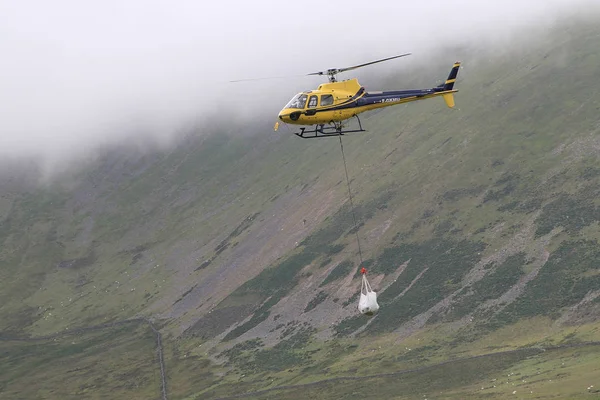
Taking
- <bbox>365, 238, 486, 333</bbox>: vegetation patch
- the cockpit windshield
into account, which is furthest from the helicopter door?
<bbox>365, 238, 486, 333</bbox>: vegetation patch

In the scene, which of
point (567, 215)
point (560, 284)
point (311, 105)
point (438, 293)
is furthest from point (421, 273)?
point (311, 105)

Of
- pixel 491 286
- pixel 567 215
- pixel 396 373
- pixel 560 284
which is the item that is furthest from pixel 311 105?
pixel 567 215

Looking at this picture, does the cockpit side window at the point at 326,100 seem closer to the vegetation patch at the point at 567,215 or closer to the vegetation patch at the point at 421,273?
the vegetation patch at the point at 421,273

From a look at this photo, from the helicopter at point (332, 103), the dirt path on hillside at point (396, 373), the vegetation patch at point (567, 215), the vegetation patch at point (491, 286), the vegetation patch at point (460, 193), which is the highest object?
the helicopter at point (332, 103)

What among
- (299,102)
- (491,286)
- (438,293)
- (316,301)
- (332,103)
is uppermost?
(299,102)

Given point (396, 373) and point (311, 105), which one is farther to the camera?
point (396, 373)

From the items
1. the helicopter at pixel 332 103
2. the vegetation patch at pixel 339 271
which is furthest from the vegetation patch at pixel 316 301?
the helicopter at pixel 332 103

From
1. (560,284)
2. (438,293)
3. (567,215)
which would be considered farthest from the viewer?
(567,215)

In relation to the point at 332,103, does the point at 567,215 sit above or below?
below

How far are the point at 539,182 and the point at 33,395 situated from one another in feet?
375

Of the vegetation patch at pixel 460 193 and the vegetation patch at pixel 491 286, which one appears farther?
the vegetation patch at pixel 460 193

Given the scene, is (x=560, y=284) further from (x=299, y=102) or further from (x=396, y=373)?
(x=299, y=102)

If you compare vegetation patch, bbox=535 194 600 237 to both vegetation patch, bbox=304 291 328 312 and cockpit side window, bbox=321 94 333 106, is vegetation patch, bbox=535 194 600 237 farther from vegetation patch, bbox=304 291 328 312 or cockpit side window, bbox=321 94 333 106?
cockpit side window, bbox=321 94 333 106

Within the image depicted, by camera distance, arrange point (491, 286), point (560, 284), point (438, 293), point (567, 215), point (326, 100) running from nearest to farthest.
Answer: point (326, 100)
point (560, 284)
point (491, 286)
point (438, 293)
point (567, 215)
